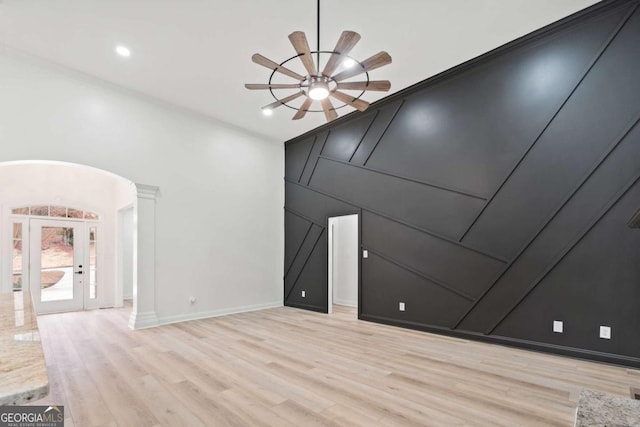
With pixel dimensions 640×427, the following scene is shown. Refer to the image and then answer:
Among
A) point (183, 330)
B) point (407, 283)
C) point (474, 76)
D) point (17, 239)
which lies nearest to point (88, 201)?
point (17, 239)

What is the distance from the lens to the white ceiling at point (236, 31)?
3.73 meters

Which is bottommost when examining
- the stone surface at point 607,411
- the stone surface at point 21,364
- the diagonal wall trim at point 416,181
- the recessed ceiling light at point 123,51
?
the stone surface at point 607,411

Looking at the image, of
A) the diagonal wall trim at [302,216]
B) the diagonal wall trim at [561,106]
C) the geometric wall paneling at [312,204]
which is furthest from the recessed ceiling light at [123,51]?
the diagonal wall trim at [561,106]

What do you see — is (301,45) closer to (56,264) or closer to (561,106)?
(561,106)

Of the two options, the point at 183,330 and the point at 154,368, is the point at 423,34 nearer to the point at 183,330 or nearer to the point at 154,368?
the point at 154,368

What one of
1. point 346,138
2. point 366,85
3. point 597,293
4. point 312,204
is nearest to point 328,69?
point 366,85

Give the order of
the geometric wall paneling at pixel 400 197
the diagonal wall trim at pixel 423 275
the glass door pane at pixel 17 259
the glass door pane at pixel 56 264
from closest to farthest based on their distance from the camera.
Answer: the diagonal wall trim at pixel 423 275
the geometric wall paneling at pixel 400 197
the glass door pane at pixel 17 259
the glass door pane at pixel 56 264

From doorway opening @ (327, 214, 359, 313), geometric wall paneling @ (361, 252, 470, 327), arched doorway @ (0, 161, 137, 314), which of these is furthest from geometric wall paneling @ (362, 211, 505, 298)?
arched doorway @ (0, 161, 137, 314)

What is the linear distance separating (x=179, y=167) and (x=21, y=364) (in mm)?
5884

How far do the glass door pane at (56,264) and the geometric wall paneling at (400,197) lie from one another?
569 centimetres

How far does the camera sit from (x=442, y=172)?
17.0 ft

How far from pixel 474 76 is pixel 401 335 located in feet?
13.3

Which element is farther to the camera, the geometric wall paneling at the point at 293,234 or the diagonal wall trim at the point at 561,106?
the geometric wall paneling at the point at 293,234

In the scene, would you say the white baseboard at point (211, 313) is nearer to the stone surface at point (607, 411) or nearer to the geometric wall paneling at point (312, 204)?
the geometric wall paneling at point (312, 204)
